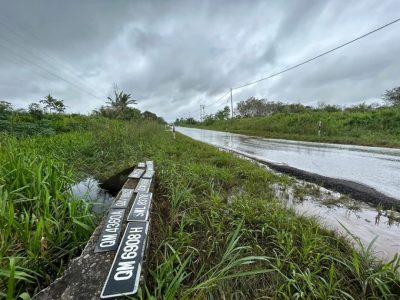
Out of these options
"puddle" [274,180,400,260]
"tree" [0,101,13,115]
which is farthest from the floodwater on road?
"tree" [0,101,13,115]

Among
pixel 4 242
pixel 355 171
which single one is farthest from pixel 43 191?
pixel 355 171

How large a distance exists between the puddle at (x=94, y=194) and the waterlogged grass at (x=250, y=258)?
2.11 feet

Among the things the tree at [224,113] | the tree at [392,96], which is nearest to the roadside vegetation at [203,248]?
the tree at [392,96]

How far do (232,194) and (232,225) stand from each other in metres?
0.88

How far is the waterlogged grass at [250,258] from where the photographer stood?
1258mm

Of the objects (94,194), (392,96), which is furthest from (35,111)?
(392,96)

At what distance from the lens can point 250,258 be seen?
1320 millimetres

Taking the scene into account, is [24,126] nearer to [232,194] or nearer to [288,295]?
[232,194]

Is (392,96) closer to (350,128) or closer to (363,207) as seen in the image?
(350,128)

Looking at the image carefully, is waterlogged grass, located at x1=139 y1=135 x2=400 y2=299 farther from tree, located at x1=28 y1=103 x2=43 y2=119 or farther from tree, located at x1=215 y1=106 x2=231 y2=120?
tree, located at x1=215 y1=106 x2=231 y2=120

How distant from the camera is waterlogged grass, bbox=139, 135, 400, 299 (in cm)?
126

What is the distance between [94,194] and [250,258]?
234 cm

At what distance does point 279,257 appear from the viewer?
1.57 m

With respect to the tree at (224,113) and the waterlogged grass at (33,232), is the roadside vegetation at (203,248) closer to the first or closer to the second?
the waterlogged grass at (33,232)
